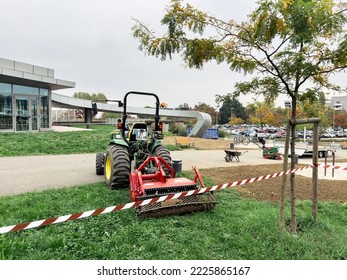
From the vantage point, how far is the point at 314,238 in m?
3.63

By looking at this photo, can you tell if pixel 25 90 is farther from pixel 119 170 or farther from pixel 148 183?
pixel 148 183

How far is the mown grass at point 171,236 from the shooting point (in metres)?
3.13

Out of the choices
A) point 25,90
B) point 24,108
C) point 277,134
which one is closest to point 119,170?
point 24,108

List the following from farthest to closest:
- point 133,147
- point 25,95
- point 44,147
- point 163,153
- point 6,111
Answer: point 25,95, point 6,111, point 44,147, point 133,147, point 163,153

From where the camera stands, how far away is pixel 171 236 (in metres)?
3.62

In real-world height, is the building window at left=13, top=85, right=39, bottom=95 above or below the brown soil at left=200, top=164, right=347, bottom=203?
above

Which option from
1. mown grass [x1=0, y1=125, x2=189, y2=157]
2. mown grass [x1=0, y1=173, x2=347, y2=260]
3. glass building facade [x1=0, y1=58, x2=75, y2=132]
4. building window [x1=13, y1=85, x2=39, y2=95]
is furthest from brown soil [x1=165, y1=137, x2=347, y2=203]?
building window [x1=13, y1=85, x2=39, y2=95]

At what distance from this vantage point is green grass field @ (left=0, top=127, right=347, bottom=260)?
313 cm

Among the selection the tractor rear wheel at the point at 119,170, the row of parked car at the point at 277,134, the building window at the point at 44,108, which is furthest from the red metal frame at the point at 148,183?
the row of parked car at the point at 277,134

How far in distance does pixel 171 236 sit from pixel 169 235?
3 cm

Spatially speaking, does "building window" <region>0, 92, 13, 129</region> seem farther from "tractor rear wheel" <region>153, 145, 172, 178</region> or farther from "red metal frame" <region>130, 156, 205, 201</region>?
"red metal frame" <region>130, 156, 205, 201</region>

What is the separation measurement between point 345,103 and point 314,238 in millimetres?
104096

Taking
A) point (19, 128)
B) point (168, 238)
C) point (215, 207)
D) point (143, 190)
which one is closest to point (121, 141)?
point (143, 190)

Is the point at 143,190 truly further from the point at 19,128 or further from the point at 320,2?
the point at 19,128
